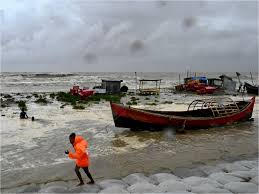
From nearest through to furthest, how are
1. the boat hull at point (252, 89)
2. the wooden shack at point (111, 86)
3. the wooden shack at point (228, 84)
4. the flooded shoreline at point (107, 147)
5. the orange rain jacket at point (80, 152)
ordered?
the orange rain jacket at point (80, 152) < the flooded shoreline at point (107, 147) < the wooden shack at point (111, 86) < the boat hull at point (252, 89) < the wooden shack at point (228, 84)

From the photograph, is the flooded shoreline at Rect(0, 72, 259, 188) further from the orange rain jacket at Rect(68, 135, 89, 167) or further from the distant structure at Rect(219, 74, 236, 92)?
the distant structure at Rect(219, 74, 236, 92)

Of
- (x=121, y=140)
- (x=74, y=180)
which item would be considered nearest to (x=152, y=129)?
(x=121, y=140)

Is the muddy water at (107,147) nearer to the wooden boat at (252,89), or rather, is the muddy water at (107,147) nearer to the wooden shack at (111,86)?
the wooden shack at (111,86)

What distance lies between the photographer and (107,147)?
11312 mm

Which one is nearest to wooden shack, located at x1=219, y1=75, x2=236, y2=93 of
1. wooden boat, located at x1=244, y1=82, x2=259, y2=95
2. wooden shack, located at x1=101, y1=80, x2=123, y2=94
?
wooden boat, located at x1=244, y1=82, x2=259, y2=95

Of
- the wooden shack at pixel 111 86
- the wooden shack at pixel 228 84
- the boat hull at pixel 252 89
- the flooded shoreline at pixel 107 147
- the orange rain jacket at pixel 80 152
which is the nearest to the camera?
the orange rain jacket at pixel 80 152

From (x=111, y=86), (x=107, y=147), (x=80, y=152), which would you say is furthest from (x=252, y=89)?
(x=80, y=152)

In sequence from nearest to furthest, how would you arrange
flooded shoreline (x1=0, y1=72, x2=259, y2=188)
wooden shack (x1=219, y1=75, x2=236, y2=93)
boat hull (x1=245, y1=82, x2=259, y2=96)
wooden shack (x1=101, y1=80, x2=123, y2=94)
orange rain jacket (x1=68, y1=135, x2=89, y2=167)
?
1. orange rain jacket (x1=68, y1=135, x2=89, y2=167)
2. flooded shoreline (x1=0, y1=72, x2=259, y2=188)
3. wooden shack (x1=101, y1=80, x2=123, y2=94)
4. boat hull (x1=245, y1=82, x2=259, y2=96)
5. wooden shack (x1=219, y1=75, x2=236, y2=93)

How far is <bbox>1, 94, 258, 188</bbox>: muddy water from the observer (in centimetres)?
881

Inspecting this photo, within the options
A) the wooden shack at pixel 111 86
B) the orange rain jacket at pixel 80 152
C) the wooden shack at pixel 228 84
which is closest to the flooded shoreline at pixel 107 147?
the orange rain jacket at pixel 80 152

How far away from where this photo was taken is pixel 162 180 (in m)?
7.28

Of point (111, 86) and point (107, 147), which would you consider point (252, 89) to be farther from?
point (107, 147)

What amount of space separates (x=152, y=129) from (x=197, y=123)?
2.17 m

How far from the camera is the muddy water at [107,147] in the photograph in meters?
8.81
